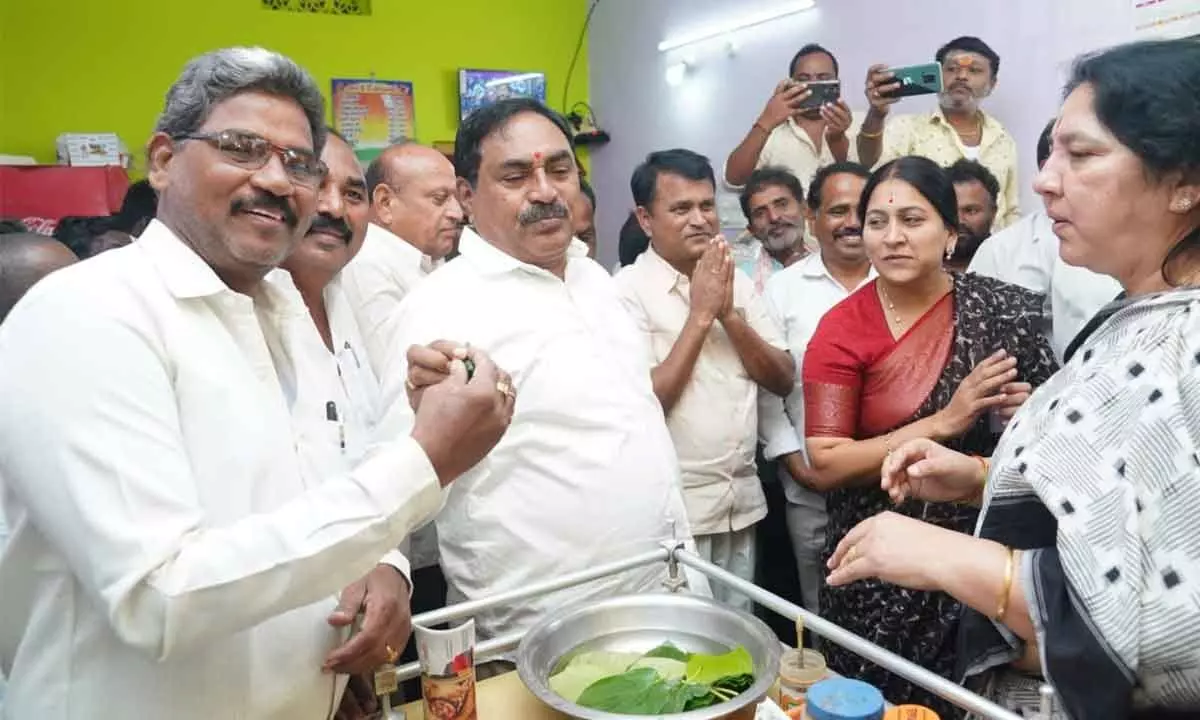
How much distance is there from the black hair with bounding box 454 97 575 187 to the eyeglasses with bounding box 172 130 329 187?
75 centimetres

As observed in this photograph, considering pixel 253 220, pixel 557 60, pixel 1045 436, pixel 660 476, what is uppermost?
pixel 557 60

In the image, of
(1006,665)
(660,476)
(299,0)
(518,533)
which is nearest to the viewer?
(1006,665)

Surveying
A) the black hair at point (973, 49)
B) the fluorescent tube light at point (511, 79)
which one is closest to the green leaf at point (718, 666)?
the black hair at point (973, 49)

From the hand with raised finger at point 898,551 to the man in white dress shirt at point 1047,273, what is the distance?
3.97 feet

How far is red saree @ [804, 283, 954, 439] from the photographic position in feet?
6.07

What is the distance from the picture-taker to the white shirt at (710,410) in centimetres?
229

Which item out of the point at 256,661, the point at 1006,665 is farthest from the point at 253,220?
the point at 1006,665

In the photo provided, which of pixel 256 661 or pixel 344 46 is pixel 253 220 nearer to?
pixel 256 661

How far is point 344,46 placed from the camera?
560 centimetres

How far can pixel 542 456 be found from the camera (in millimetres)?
1631

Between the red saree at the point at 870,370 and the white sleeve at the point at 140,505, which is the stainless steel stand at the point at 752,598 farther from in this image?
the red saree at the point at 870,370

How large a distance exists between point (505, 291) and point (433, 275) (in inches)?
6.2

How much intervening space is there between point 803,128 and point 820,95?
34 centimetres

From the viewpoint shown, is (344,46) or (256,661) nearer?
(256,661)
